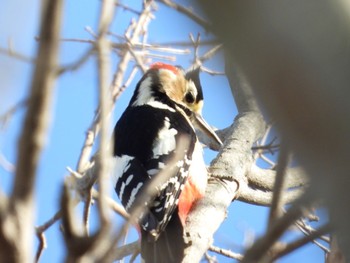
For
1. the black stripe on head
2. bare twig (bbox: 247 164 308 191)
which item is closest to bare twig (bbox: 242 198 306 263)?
bare twig (bbox: 247 164 308 191)

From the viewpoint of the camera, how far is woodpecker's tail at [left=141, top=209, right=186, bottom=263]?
2477mm

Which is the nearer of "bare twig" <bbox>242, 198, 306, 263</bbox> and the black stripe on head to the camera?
"bare twig" <bbox>242, 198, 306, 263</bbox>

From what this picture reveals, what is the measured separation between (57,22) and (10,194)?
0.67ft

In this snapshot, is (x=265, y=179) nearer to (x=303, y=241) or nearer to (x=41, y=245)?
(x=41, y=245)

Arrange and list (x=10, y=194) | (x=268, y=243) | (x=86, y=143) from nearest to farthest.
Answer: (x=10, y=194) < (x=268, y=243) < (x=86, y=143)

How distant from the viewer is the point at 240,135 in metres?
3.44

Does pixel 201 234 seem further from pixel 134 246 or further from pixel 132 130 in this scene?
pixel 132 130

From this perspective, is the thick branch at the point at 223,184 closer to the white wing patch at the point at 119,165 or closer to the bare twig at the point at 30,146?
the white wing patch at the point at 119,165

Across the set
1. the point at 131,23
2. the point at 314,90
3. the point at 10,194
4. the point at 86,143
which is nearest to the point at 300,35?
the point at 314,90

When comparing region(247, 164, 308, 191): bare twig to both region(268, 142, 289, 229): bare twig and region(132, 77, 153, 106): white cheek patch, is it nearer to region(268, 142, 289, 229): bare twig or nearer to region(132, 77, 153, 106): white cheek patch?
region(132, 77, 153, 106): white cheek patch

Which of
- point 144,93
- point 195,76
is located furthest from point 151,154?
point 195,76

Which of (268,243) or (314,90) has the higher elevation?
(314,90)

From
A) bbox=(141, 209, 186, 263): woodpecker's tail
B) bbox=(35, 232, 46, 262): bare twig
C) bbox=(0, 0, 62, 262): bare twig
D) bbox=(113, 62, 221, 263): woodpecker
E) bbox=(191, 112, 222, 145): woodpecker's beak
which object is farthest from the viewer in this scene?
bbox=(191, 112, 222, 145): woodpecker's beak

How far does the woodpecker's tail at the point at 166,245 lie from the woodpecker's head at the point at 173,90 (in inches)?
48.7
